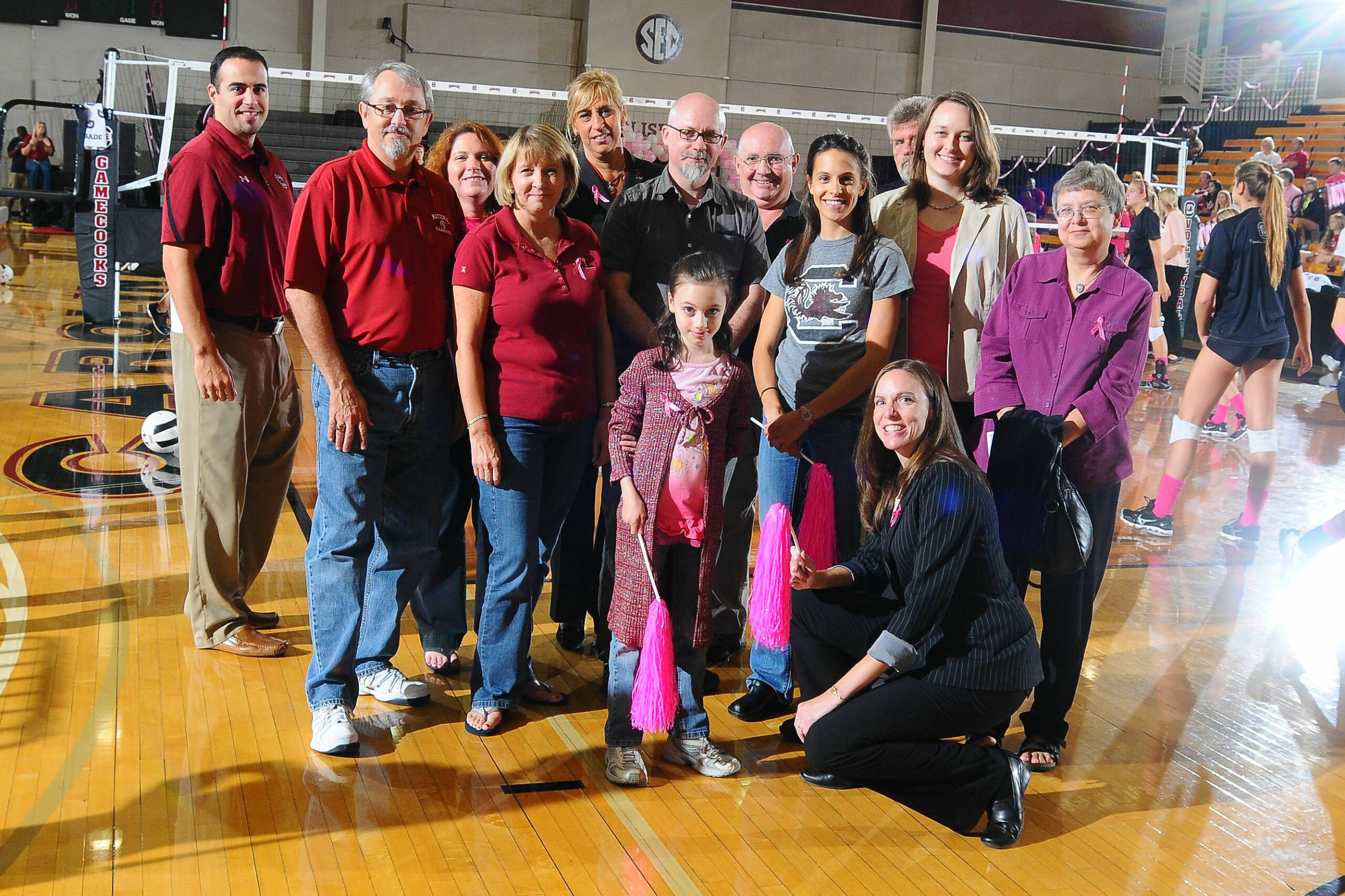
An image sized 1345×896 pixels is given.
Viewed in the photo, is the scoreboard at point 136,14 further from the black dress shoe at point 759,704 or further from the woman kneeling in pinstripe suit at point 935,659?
the woman kneeling in pinstripe suit at point 935,659

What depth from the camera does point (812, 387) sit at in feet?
10.2

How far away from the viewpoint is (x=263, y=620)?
12.2 feet

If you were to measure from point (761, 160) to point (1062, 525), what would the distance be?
1.31m

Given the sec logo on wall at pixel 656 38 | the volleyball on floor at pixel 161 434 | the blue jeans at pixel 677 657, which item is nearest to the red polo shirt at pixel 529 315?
the blue jeans at pixel 677 657

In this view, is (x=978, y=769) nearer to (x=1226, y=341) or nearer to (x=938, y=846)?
(x=938, y=846)

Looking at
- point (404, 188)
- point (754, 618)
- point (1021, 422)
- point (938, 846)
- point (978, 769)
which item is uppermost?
point (404, 188)

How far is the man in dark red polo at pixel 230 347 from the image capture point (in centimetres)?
321

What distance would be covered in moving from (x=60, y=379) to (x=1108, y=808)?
22.4 ft

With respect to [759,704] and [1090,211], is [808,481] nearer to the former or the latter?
[759,704]

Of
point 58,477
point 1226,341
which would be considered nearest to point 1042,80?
point 1226,341

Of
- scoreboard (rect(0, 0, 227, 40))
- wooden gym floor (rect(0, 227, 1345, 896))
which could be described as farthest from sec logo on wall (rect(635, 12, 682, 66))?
wooden gym floor (rect(0, 227, 1345, 896))

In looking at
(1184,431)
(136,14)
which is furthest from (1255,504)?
(136,14)

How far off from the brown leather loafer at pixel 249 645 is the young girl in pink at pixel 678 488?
118 centimetres

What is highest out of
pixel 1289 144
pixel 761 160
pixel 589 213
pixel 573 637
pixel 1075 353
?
pixel 1289 144
